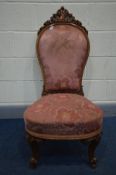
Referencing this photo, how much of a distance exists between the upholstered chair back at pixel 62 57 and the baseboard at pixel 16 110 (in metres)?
0.58

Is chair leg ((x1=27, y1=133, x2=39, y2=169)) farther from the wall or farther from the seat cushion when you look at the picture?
the wall

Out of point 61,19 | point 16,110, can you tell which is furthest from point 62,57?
point 16,110

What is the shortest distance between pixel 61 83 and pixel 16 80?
580 mm

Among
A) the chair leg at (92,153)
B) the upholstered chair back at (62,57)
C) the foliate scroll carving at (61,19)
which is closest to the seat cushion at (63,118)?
the chair leg at (92,153)

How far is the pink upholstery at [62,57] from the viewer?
1.87 meters

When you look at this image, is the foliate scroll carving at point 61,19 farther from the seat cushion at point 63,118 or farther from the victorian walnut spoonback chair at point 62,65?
the seat cushion at point 63,118

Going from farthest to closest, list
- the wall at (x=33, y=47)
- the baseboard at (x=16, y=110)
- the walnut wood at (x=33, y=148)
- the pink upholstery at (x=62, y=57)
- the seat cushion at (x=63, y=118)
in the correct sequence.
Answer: the baseboard at (x=16, y=110) < the wall at (x=33, y=47) < the pink upholstery at (x=62, y=57) < the walnut wood at (x=33, y=148) < the seat cushion at (x=63, y=118)

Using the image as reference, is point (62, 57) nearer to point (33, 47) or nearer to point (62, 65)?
point (62, 65)

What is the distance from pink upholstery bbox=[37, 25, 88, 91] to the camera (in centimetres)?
187

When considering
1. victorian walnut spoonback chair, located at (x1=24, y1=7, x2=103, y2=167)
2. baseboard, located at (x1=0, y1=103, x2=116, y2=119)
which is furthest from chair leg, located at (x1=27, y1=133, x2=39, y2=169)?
baseboard, located at (x1=0, y1=103, x2=116, y2=119)

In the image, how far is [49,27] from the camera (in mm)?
1909

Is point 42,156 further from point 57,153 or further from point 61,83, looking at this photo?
point 61,83

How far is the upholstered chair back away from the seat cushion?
27 centimetres

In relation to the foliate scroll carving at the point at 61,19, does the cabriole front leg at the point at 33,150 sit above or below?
below
